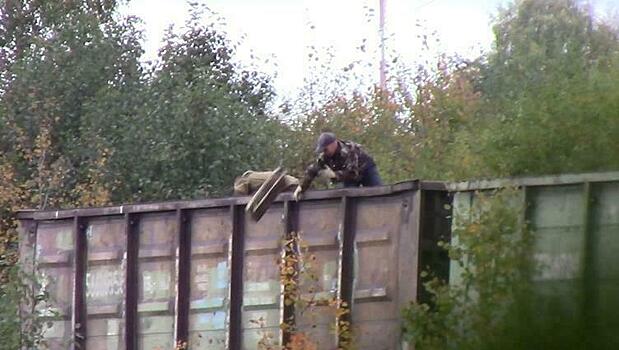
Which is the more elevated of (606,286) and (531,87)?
(531,87)

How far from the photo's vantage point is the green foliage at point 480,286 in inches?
311

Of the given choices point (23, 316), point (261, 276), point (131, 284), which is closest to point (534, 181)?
point (261, 276)

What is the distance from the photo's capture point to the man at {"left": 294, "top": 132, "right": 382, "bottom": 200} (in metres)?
12.2

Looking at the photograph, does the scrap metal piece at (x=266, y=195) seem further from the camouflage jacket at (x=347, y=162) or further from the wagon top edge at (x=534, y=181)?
the wagon top edge at (x=534, y=181)

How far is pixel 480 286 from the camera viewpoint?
8562 mm

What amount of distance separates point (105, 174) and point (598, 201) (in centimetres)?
1076

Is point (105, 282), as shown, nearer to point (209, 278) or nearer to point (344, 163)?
point (209, 278)

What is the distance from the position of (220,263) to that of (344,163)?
142 cm

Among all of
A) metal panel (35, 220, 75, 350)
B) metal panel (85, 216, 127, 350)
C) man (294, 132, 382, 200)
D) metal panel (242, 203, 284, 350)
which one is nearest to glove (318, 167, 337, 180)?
man (294, 132, 382, 200)

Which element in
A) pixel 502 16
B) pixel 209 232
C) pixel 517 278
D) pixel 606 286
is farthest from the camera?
pixel 209 232

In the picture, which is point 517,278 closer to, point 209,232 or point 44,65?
point 209,232

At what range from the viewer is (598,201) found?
8.17 m

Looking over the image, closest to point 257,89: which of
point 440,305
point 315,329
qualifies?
point 315,329

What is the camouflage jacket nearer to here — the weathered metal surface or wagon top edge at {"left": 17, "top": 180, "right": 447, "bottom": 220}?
wagon top edge at {"left": 17, "top": 180, "right": 447, "bottom": 220}
